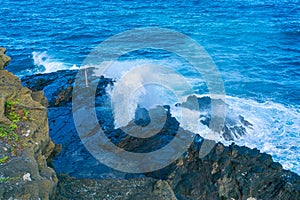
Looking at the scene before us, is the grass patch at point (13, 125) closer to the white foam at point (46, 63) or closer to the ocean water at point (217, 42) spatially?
the ocean water at point (217, 42)

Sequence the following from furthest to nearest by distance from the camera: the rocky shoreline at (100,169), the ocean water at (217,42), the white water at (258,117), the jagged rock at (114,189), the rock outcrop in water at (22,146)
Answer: the ocean water at (217,42)
the white water at (258,117)
the jagged rock at (114,189)
the rocky shoreline at (100,169)
the rock outcrop in water at (22,146)

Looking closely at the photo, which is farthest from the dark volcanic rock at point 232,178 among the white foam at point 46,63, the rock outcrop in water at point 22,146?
the white foam at point 46,63

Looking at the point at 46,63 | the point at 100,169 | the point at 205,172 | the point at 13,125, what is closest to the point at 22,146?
the point at 13,125

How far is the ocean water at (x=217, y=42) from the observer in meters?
24.5

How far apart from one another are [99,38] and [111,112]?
1919 cm

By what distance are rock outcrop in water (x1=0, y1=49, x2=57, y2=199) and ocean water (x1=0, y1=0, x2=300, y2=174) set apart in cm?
1265

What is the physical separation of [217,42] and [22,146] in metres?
29.1

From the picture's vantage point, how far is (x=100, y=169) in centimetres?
1602

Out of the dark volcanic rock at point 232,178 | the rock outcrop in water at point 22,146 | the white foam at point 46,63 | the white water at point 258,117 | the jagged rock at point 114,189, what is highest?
the rock outcrop in water at point 22,146

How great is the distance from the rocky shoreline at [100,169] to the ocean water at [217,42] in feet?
11.9

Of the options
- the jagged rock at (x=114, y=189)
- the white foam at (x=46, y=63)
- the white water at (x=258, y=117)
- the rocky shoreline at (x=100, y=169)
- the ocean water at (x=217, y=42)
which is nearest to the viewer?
the rocky shoreline at (x=100, y=169)

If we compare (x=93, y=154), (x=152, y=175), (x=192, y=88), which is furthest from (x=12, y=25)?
(x=152, y=175)

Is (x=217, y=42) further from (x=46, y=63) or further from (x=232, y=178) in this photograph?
(x=232, y=178)

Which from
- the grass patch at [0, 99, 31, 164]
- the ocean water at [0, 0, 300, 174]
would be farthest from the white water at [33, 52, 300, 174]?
the grass patch at [0, 99, 31, 164]
